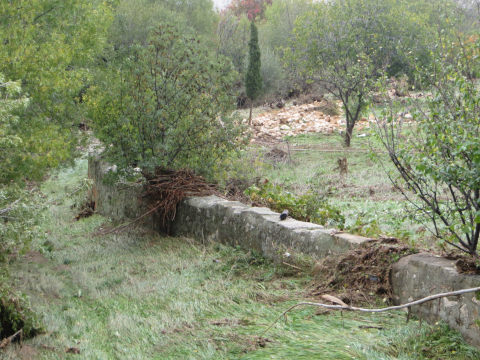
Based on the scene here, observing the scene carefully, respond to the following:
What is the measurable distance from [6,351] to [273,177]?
10.7 metres

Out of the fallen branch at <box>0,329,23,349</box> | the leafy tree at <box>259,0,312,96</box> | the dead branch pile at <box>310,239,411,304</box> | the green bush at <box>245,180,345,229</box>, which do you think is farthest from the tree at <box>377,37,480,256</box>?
the leafy tree at <box>259,0,312,96</box>

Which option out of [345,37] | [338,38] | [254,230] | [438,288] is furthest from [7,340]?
[338,38]

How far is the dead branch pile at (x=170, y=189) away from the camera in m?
8.03

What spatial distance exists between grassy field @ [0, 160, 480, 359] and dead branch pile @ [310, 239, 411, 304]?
0.95 feet

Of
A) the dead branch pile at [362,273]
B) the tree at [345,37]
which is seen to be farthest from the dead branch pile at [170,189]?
the tree at [345,37]

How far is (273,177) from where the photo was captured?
1392 cm

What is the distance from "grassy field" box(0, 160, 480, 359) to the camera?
11.3ft

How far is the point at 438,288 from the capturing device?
376 centimetres

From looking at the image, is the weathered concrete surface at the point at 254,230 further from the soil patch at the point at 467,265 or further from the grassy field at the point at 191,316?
the soil patch at the point at 467,265

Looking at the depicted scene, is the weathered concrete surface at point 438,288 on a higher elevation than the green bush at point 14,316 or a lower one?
higher

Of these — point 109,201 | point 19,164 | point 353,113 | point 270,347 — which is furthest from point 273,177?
point 270,347

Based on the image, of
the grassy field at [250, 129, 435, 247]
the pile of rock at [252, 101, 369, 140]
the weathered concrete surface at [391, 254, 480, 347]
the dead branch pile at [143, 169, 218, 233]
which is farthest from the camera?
the pile of rock at [252, 101, 369, 140]

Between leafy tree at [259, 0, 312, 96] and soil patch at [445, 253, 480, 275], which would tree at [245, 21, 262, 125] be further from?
soil patch at [445, 253, 480, 275]

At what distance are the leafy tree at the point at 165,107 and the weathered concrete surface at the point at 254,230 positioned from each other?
3.15ft
